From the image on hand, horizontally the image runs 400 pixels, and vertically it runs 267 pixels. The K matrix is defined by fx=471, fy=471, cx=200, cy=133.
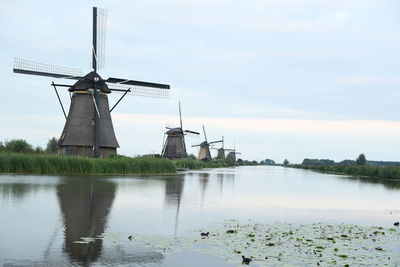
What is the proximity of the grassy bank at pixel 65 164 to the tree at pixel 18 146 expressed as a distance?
6866mm

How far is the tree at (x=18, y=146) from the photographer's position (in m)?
36.3

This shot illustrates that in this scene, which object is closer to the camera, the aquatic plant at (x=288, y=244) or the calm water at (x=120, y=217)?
the calm water at (x=120, y=217)

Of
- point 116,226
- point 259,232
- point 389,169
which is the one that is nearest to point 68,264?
point 116,226

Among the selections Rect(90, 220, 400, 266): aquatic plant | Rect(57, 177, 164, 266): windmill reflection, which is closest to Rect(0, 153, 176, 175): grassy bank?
Rect(57, 177, 164, 266): windmill reflection

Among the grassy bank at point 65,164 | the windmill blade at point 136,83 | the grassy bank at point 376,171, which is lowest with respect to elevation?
the grassy bank at point 65,164

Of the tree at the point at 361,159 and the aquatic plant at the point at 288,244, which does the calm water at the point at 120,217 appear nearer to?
the aquatic plant at the point at 288,244

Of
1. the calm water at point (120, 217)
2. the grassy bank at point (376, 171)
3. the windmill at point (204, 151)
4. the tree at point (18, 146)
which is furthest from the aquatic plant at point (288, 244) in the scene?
the windmill at point (204, 151)

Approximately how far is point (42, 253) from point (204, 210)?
8.62 m

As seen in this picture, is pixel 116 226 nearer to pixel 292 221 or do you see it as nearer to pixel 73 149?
pixel 292 221

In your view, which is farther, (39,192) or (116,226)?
(39,192)

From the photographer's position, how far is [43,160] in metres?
29.9

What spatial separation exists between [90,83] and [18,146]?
24.3 ft

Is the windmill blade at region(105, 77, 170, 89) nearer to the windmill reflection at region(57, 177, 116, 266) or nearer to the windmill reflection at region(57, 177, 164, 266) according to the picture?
the windmill reflection at region(57, 177, 116, 266)

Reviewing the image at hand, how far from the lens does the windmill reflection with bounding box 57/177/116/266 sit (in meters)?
8.30
